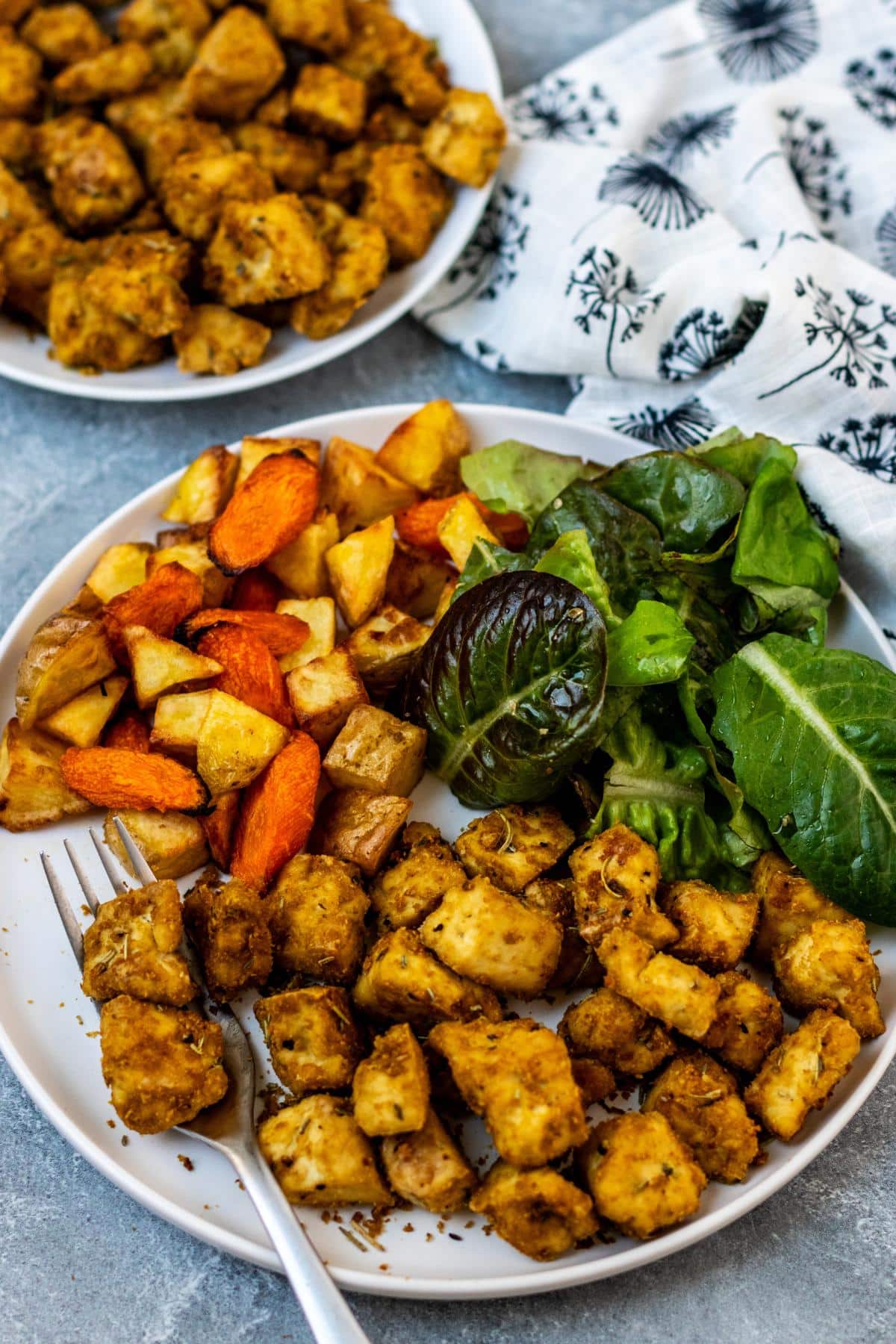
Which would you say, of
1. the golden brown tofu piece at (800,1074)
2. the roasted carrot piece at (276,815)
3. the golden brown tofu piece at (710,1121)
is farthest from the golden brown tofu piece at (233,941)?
the golden brown tofu piece at (800,1074)

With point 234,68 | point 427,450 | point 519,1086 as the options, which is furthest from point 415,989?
point 234,68

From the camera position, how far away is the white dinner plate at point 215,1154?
202cm

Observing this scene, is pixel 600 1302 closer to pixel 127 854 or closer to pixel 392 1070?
pixel 392 1070

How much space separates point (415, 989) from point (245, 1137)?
384 millimetres

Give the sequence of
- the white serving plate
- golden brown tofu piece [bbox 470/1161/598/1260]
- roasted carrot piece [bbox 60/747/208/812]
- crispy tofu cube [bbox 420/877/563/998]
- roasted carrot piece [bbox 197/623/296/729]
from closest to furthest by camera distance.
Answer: golden brown tofu piece [bbox 470/1161/598/1260]
crispy tofu cube [bbox 420/877/563/998]
roasted carrot piece [bbox 60/747/208/812]
roasted carrot piece [bbox 197/623/296/729]
the white serving plate

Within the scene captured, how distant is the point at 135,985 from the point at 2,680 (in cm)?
85

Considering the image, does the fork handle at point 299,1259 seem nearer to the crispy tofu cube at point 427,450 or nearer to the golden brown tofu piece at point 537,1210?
the golden brown tofu piece at point 537,1210

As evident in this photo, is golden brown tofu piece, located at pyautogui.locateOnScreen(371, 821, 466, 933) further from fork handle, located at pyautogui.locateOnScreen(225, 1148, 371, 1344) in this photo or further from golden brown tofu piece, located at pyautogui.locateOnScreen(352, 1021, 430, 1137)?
fork handle, located at pyautogui.locateOnScreen(225, 1148, 371, 1344)

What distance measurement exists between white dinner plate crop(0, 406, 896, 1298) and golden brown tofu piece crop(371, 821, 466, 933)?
0.57 ft

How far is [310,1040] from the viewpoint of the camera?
7.00 feet

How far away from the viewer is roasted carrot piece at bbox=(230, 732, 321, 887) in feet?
7.93

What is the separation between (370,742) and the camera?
2.47 metres

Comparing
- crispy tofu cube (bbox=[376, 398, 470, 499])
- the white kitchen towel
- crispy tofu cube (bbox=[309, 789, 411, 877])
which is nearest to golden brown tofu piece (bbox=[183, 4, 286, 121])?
the white kitchen towel

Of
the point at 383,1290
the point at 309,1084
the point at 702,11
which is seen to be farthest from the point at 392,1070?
the point at 702,11
